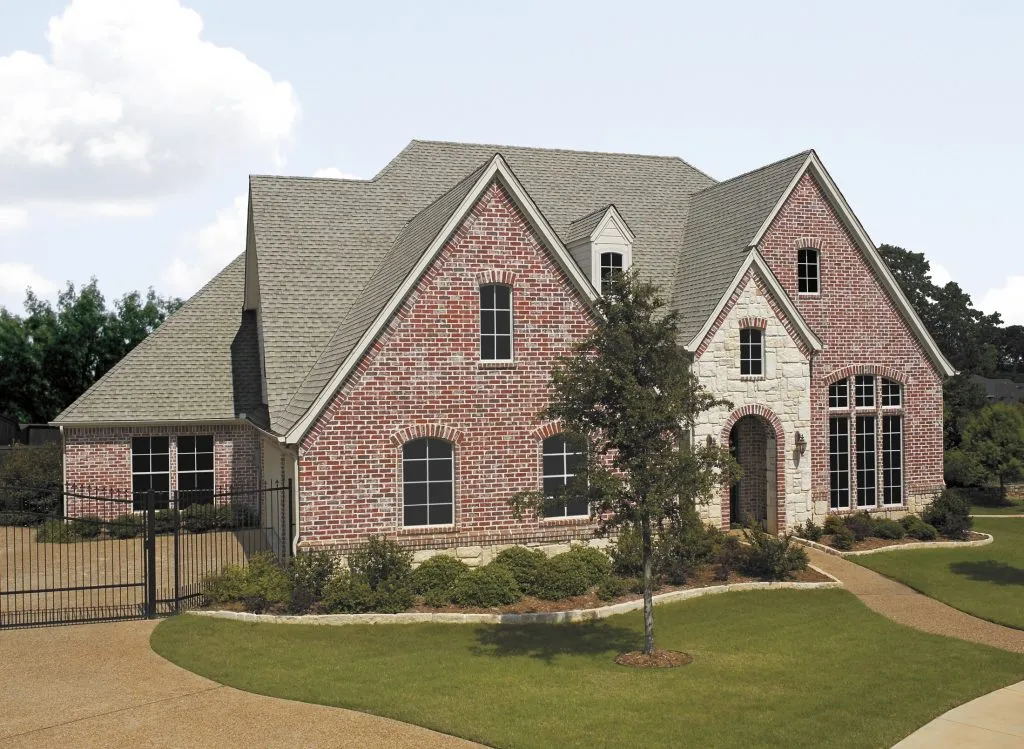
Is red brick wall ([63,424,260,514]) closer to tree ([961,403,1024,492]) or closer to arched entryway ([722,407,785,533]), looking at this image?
arched entryway ([722,407,785,533])

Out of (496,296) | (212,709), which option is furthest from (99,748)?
(496,296)

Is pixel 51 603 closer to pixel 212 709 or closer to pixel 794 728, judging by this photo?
pixel 212 709

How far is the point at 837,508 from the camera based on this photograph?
28.5 m

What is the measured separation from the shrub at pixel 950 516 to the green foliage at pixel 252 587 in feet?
61.0

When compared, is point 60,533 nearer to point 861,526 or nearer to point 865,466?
point 861,526

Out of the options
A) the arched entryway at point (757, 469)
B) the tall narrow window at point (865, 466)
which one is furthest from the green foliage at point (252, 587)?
the tall narrow window at point (865, 466)

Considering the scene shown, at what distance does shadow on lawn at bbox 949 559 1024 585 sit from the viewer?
879 inches

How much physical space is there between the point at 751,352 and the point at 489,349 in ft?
27.1

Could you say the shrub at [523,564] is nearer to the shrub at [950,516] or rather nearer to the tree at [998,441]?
the shrub at [950,516]

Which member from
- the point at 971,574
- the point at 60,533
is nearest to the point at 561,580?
the point at 971,574

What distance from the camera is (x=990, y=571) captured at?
23.4m

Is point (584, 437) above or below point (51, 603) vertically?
above

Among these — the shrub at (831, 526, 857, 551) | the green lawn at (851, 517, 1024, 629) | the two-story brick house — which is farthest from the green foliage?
the shrub at (831, 526, 857, 551)

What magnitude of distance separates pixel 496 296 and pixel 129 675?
1117 centimetres
